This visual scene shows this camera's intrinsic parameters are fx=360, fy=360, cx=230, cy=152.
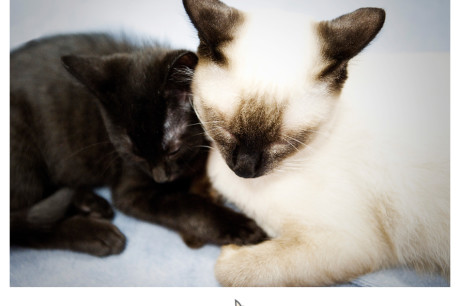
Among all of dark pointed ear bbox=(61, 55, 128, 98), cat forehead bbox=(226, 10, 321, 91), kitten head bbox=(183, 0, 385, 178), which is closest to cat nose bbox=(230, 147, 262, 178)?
kitten head bbox=(183, 0, 385, 178)

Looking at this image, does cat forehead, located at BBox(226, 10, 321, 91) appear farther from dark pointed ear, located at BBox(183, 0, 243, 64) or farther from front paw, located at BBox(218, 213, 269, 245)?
front paw, located at BBox(218, 213, 269, 245)

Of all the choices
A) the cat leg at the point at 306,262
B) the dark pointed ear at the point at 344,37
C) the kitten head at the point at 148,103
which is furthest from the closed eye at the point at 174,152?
the dark pointed ear at the point at 344,37

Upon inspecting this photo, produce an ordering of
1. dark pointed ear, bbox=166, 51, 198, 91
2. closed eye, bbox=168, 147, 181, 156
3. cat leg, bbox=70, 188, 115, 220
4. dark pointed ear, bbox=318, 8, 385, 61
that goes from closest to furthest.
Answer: dark pointed ear, bbox=318, 8, 385, 61, dark pointed ear, bbox=166, 51, 198, 91, closed eye, bbox=168, 147, 181, 156, cat leg, bbox=70, 188, 115, 220

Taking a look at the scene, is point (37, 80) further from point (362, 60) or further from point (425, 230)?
point (425, 230)

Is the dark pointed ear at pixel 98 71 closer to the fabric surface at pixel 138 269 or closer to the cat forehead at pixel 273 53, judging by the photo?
the cat forehead at pixel 273 53

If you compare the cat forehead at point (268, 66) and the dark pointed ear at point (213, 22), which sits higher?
the dark pointed ear at point (213, 22)

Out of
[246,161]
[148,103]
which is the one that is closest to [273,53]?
[246,161]
